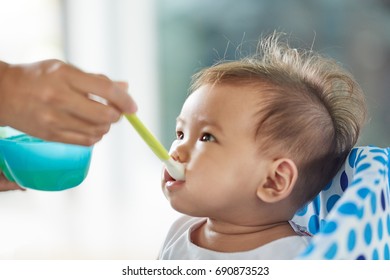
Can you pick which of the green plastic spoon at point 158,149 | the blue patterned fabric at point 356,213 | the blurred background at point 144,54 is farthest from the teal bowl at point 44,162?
the blurred background at point 144,54

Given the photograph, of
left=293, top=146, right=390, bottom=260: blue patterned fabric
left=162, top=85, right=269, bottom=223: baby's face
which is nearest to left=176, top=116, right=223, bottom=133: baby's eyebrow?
left=162, top=85, right=269, bottom=223: baby's face

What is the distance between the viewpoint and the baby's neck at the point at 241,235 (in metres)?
1.04

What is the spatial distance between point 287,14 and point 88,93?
2059 millimetres

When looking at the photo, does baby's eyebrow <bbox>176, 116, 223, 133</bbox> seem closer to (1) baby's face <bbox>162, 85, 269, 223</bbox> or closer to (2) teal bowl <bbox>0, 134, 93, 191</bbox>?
(1) baby's face <bbox>162, 85, 269, 223</bbox>

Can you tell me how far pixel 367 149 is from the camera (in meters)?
1.01

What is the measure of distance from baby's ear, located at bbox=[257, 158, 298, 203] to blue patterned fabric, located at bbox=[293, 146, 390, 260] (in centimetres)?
10

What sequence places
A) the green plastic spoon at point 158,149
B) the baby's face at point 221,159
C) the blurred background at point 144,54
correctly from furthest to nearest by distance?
the blurred background at point 144,54 < the baby's face at point 221,159 < the green plastic spoon at point 158,149

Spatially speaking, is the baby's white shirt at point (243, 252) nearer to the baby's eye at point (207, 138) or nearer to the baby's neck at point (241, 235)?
the baby's neck at point (241, 235)

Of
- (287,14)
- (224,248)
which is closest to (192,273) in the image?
(224,248)

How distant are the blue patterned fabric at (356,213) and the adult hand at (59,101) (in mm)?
277

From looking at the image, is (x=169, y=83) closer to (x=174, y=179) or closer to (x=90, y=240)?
(x=90, y=240)

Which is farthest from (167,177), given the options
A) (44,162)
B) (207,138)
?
(44,162)

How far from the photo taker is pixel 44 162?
3.09 ft

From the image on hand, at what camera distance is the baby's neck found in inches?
40.9
